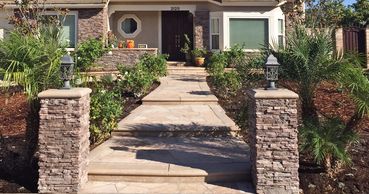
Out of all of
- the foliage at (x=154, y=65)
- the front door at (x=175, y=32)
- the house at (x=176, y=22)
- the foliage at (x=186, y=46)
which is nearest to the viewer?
the foliage at (x=154, y=65)

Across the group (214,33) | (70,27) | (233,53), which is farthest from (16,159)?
(214,33)

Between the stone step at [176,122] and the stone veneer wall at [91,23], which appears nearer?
the stone step at [176,122]

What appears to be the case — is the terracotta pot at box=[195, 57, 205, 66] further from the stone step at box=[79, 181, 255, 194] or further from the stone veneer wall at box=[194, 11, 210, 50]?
the stone step at box=[79, 181, 255, 194]

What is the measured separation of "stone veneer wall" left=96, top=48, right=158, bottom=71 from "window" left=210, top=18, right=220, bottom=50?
3.32 m

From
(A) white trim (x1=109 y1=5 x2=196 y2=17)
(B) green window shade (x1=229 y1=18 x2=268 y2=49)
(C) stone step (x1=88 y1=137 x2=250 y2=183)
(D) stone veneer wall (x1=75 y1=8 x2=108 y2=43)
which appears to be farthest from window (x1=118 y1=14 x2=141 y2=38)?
(C) stone step (x1=88 y1=137 x2=250 y2=183)

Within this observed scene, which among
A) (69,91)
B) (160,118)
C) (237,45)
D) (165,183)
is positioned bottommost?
(165,183)

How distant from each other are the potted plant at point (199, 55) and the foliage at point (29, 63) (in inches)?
517

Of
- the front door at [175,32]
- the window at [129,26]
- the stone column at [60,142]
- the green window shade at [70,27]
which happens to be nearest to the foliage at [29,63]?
the stone column at [60,142]

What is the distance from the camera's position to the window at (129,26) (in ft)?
69.3

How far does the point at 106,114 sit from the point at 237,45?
12034 mm

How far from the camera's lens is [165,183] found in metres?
5.92

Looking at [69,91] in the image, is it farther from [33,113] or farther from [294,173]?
[294,173]

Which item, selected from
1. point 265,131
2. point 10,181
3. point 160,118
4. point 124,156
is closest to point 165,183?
point 124,156

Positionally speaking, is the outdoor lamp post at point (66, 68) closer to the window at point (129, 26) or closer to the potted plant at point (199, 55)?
the potted plant at point (199, 55)
